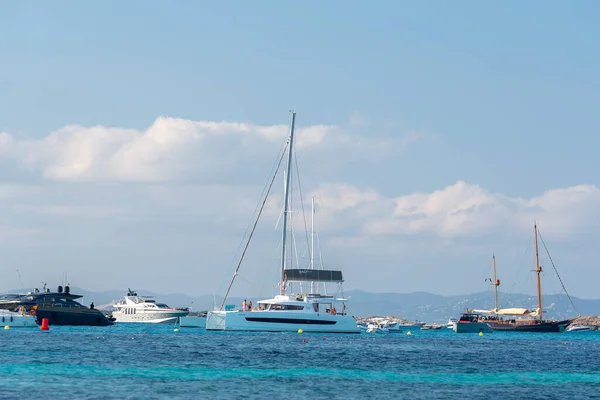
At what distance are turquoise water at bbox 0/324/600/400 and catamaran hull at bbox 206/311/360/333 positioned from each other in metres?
23.5

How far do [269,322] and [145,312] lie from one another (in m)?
88.0

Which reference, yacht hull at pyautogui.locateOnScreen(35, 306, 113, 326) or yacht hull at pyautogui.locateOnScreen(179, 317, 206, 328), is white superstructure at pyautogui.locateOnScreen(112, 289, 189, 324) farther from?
yacht hull at pyautogui.locateOnScreen(179, 317, 206, 328)

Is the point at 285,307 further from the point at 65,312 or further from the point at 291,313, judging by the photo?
the point at 65,312

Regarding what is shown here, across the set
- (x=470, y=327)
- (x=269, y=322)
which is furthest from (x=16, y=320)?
(x=470, y=327)

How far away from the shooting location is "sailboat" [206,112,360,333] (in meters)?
105

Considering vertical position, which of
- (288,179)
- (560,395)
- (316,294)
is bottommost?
(560,395)

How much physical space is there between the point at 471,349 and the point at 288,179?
3631 centimetres

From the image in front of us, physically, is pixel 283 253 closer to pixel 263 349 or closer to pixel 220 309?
pixel 220 309

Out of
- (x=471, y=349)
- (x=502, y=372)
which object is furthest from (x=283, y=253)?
(x=502, y=372)

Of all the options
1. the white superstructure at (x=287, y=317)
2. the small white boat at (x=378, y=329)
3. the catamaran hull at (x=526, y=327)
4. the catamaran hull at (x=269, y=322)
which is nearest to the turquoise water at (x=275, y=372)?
the catamaran hull at (x=269, y=322)

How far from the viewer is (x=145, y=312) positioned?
187 metres

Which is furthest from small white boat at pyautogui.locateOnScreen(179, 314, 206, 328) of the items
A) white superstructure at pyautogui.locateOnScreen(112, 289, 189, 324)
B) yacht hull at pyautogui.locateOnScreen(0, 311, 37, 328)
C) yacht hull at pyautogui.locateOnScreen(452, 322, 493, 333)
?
yacht hull at pyautogui.locateOnScreen(452, 322, 493, 333)

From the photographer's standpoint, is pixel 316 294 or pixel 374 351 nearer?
pixel 374 351

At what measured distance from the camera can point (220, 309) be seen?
11312 cm
